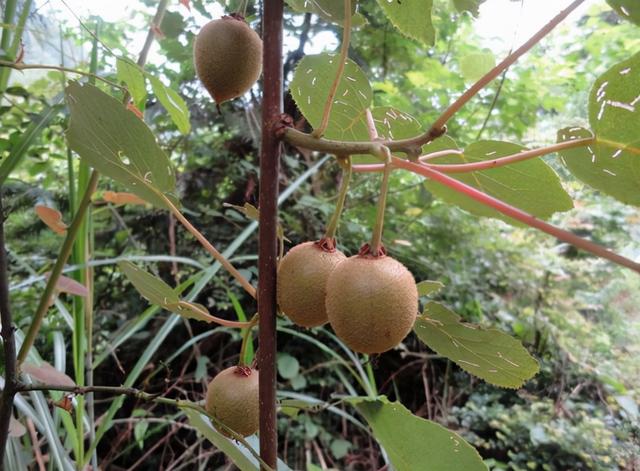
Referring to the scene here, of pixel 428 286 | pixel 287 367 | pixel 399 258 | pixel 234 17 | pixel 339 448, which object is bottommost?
pixel 339 448

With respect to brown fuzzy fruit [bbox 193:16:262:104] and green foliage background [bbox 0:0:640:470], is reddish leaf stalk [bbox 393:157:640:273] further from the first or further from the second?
green foliage background [bbox 0:0:640:470]

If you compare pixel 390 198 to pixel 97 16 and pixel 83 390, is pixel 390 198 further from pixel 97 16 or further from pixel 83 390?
pixel 83 390

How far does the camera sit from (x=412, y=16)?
1.28 ft

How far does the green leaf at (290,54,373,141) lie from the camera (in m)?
0.38

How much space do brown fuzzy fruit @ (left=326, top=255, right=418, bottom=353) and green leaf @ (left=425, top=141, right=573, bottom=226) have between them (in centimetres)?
14

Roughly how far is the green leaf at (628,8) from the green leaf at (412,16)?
0.13 meters

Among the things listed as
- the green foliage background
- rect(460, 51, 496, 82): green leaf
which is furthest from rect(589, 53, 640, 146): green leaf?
the green foliage background

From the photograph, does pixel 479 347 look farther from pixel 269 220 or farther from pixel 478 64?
pixel 478 64

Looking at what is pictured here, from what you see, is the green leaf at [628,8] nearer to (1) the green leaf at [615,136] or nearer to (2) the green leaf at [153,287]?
(1) the green leaf at [615,136]

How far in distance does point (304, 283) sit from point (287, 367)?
3.65 ft

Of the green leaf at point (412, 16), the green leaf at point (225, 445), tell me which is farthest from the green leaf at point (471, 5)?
the green leaf at point (225, 445)

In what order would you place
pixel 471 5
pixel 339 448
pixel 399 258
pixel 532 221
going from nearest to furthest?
1. pixel 532 221
2. pixel 471 5
3. pixel 339 448
4. pixel 399 258

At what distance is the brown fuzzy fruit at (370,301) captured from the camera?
276mm

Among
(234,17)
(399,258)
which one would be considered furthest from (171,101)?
(399,258)
